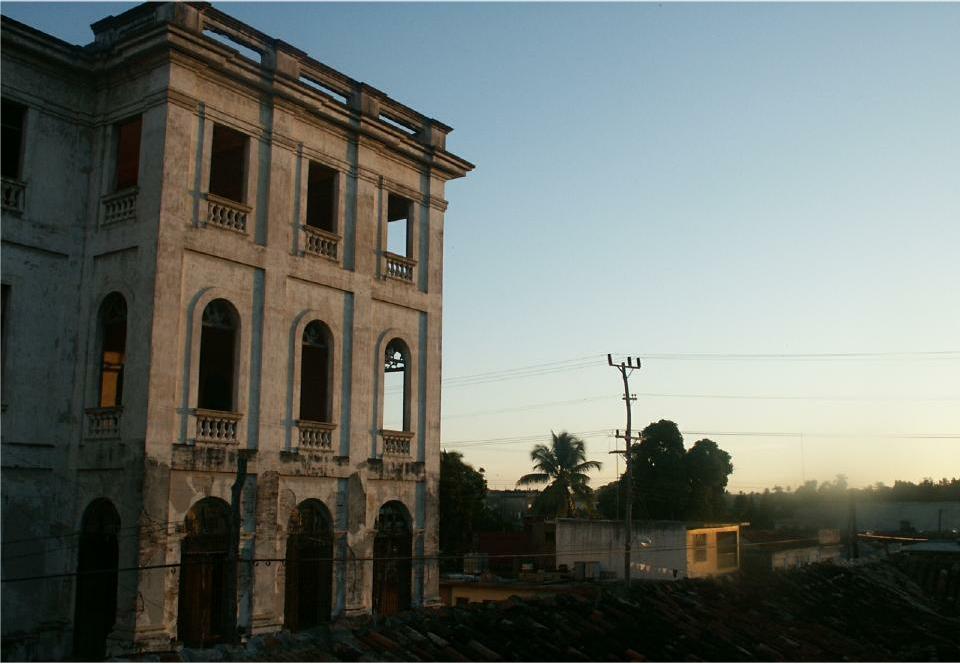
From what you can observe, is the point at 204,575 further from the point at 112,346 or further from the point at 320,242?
the point at 320,242

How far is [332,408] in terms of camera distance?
64.8 feet

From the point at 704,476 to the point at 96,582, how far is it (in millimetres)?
45438

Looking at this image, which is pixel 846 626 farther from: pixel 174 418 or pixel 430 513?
pixel 174 418

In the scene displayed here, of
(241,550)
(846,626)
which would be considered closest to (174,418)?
(241,550)

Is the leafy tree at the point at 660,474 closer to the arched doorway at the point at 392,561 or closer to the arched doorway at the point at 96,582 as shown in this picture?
the arched doorway at the point at 392,561

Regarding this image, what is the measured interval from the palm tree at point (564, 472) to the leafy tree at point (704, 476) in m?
5.85

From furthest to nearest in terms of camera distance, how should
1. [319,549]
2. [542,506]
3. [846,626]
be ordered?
[542,506] → [846,626] → [319,549]

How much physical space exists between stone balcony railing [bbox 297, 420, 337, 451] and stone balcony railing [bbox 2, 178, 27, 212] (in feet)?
21.2

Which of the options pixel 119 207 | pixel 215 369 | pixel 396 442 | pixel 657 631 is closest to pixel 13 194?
pixel 119 207

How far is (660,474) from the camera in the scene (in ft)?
186

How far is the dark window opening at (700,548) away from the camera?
4084cm

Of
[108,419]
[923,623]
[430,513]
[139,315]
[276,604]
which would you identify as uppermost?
[139,315]

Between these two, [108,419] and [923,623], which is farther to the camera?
[923,623]

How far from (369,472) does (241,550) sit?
3663 millimetres
